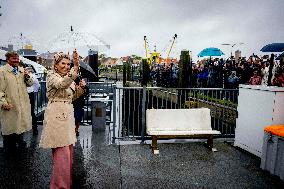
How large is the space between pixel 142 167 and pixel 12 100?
317 centimetres

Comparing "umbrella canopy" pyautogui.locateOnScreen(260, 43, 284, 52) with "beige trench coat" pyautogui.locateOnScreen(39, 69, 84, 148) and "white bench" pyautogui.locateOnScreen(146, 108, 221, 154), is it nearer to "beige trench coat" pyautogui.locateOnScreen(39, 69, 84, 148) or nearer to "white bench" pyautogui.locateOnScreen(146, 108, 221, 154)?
"white bench" pyautogui.locateOnScreen(146, 108, 221, 154)

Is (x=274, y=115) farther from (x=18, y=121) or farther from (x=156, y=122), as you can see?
A: (x=18, y=121)

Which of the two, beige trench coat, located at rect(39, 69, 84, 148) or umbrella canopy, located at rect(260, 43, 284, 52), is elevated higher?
umbrella canopy, located at rect(260, 43, 284, 52)

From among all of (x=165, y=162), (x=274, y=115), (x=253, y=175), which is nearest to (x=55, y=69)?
(x=165, y=162)

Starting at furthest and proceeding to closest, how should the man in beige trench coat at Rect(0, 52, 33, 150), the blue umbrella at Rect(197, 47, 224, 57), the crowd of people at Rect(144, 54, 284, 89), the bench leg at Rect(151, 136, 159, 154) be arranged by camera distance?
1. the blue umbrella at Rect(197, 47, 224, 57)
2. the crowd of people at Rect(144, 54, 284, 89)
3. the bench leg at Rect(151, 136, 159, 154)
4. the man in beige trench coat at Rect(0, 52, 33, 150)

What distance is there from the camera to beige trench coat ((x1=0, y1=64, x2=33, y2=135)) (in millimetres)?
6188

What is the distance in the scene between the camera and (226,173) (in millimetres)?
5562

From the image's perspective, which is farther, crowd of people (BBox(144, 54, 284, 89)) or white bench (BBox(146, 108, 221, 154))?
crowd of people (BBox(144, 54, 284, 89))

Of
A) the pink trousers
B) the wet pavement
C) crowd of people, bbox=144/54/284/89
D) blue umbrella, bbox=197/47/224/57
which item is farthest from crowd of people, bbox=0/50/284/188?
blue umbrella, bbox=197/47/224/57

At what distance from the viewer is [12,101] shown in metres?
6.27

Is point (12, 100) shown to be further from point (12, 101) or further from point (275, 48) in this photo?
point (275, 48)

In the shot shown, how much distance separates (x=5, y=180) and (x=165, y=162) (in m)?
3.07

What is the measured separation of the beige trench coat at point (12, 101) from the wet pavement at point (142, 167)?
0.59 meters

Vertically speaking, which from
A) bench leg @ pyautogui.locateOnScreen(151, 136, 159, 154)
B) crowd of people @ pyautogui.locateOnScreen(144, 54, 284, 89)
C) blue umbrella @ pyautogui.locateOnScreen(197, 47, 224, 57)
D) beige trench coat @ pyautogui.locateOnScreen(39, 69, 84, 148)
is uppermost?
blue umbrella @ pyautogui.locateOnScreen(197, 47, 224, 57)
